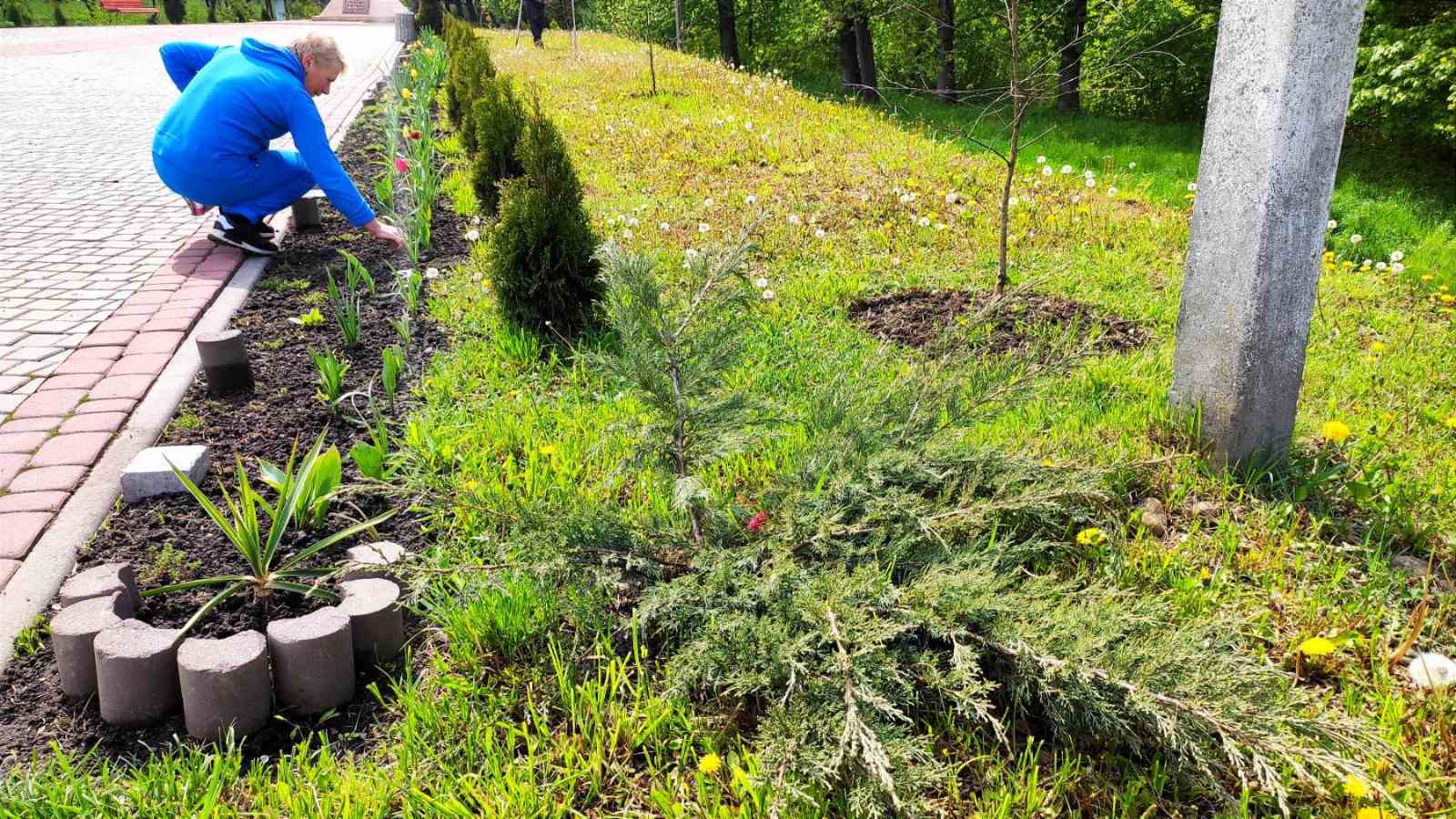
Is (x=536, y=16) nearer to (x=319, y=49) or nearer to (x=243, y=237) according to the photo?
(x=319, y=49)

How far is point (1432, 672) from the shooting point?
209cm

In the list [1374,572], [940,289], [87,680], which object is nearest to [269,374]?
[87,680]

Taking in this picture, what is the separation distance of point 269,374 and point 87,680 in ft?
6.41

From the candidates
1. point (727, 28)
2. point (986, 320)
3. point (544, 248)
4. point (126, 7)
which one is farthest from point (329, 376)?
point (126, 7)

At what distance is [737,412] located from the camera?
2557 millimetres

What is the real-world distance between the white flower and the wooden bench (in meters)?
43.2

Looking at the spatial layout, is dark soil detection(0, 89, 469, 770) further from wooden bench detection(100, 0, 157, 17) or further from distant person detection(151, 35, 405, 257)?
wooden bench detection(100, 0, 157, 17)

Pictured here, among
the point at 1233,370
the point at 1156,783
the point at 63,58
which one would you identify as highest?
the point at 63,58

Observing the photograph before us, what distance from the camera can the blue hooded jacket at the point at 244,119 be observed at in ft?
16.1

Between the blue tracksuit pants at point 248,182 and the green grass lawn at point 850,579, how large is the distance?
6.98 feet

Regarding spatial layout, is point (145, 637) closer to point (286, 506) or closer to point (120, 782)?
point (120, 782)

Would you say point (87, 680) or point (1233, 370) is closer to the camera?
point (87, 680)

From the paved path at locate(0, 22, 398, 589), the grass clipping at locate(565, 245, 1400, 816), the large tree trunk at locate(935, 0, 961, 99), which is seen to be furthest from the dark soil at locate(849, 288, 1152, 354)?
the large tree trunk at locate(935, 0, 961, 99)

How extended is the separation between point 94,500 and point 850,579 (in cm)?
260
